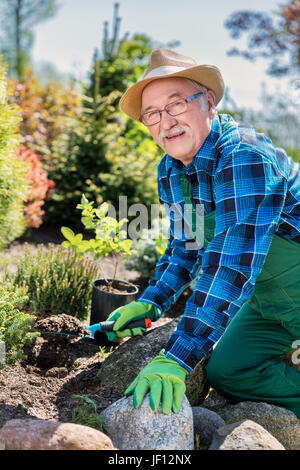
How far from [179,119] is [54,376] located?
4.85 ft

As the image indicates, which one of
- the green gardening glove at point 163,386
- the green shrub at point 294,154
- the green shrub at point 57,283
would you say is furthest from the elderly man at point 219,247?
the green shrub at point 294,154

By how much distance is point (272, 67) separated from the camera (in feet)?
32.4

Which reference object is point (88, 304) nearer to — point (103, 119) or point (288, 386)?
point (288, 386)

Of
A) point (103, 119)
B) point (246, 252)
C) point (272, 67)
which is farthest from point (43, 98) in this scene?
point (246, 252)

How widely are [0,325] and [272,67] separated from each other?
9464mm

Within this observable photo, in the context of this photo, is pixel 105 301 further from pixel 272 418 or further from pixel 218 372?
pixel 272 418

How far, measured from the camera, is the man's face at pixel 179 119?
213cm

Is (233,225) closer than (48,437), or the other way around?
(48,437)

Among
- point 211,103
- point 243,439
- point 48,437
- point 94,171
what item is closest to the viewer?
point 48,437

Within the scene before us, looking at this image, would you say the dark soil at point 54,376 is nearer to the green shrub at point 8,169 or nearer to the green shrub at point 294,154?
the green shrub at point 8,169

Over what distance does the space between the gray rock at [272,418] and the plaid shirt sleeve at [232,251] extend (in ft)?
1.69

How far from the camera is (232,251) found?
1.86 m

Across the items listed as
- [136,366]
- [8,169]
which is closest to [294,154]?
[8,169]

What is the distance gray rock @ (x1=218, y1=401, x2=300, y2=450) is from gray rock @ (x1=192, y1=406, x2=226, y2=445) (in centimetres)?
22
